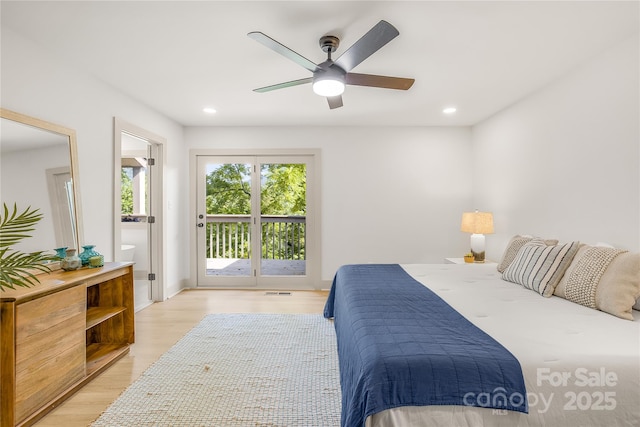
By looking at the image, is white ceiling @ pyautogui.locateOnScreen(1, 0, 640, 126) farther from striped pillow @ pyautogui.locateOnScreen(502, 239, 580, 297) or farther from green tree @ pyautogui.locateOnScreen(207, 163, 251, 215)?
striped pillow @ pyautogui.locateOnScreen(502, 239, 580, 297)

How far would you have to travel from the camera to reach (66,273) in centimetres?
223

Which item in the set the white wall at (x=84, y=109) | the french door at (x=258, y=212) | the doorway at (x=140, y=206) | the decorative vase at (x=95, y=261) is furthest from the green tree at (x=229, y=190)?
the decorative vase at (x=95, y=261)

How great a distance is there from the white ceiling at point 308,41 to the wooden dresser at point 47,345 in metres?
1.65

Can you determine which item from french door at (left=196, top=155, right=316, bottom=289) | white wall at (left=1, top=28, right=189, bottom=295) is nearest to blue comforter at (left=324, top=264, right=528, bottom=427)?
white wall at (left=1, top=28, right=189, bottom=295)

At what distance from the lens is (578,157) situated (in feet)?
8.61

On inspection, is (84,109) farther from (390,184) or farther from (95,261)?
(390,184)

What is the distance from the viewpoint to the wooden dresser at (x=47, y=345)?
162cm

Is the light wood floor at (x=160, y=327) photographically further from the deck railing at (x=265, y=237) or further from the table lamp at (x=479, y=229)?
the table lamp at (x=479, y=229)

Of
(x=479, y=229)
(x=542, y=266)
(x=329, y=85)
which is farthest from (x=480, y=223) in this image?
(x=329, y=85)

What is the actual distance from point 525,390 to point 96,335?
3.08 meters

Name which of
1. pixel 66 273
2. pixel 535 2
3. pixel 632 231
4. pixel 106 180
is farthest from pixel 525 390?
pixel 106 180

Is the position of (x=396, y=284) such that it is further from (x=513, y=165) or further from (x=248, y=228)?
(x=248, y=228)

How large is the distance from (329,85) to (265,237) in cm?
308

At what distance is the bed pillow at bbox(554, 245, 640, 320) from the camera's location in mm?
1782
